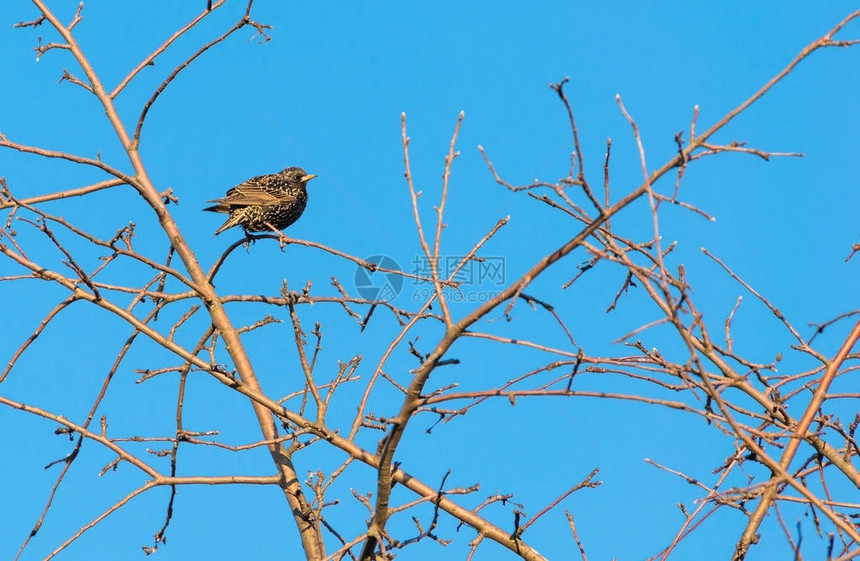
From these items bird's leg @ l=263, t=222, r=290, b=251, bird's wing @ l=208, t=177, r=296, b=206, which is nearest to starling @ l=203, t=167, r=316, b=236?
bird's wing @ l=208, t=177, r=296, b=206

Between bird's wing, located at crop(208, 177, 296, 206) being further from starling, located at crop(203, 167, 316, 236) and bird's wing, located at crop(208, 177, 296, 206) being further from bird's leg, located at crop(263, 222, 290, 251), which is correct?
bird's leg, located at crop(263, 222, 290, 251)

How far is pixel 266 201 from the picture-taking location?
9.75m

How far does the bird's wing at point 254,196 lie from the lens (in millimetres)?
9531

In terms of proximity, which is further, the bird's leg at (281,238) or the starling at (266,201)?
the starling at (266,201)

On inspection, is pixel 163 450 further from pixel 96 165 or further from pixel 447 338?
pixel 447 338

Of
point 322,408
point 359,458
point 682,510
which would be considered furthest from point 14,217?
point 682,510

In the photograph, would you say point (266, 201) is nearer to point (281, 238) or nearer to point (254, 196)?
point (254, 196)

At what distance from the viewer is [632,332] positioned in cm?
286

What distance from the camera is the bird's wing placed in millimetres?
9531

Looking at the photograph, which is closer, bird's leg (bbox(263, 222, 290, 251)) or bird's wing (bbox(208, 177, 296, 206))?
bird's leg (bbox(263, 222, 290, 251))

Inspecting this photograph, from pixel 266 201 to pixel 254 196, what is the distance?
150 mm

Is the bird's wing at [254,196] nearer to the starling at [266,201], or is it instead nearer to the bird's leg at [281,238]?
the starling at [266,201]

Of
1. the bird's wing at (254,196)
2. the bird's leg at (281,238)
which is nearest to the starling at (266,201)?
the bird's wing at (254,196)

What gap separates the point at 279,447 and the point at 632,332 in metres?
2.92
